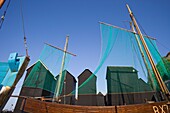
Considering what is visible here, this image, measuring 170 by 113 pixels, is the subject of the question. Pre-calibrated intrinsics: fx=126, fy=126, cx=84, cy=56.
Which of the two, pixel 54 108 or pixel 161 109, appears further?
pixel 161 109

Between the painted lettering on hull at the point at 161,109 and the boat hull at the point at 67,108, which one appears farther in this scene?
the painted lettering on hull at the point at 161,109

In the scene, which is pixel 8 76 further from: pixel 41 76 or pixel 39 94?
pixel 39 94

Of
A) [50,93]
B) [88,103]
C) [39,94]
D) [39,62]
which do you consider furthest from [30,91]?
Result: [88,103]

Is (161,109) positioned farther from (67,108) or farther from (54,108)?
(54,108)

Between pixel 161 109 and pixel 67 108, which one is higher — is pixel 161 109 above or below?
above

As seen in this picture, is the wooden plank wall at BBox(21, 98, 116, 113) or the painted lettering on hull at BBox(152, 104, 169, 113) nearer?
the wooden plank wall at BBox(21, 98, 116, 113)

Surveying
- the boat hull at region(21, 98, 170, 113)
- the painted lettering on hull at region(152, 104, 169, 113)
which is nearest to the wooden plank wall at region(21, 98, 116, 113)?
the boat hull at region(21, 98, 170, 113)

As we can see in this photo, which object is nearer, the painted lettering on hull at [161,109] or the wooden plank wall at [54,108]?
the wooden plank wall at [54,108]

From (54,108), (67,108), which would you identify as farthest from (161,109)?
(54,108)

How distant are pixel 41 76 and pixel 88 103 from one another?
7263mm

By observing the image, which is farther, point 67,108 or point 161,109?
point 161,109

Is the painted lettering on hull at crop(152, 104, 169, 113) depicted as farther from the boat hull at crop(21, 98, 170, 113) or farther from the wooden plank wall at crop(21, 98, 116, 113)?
the wooden plank wall at crop(21, 98, 116, 113)

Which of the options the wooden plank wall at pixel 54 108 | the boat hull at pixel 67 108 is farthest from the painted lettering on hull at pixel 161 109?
the wooden plank wall at pixel 54 108

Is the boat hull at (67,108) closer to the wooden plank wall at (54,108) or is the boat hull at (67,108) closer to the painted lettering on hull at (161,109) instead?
the wooden plank wall at (54,108)
